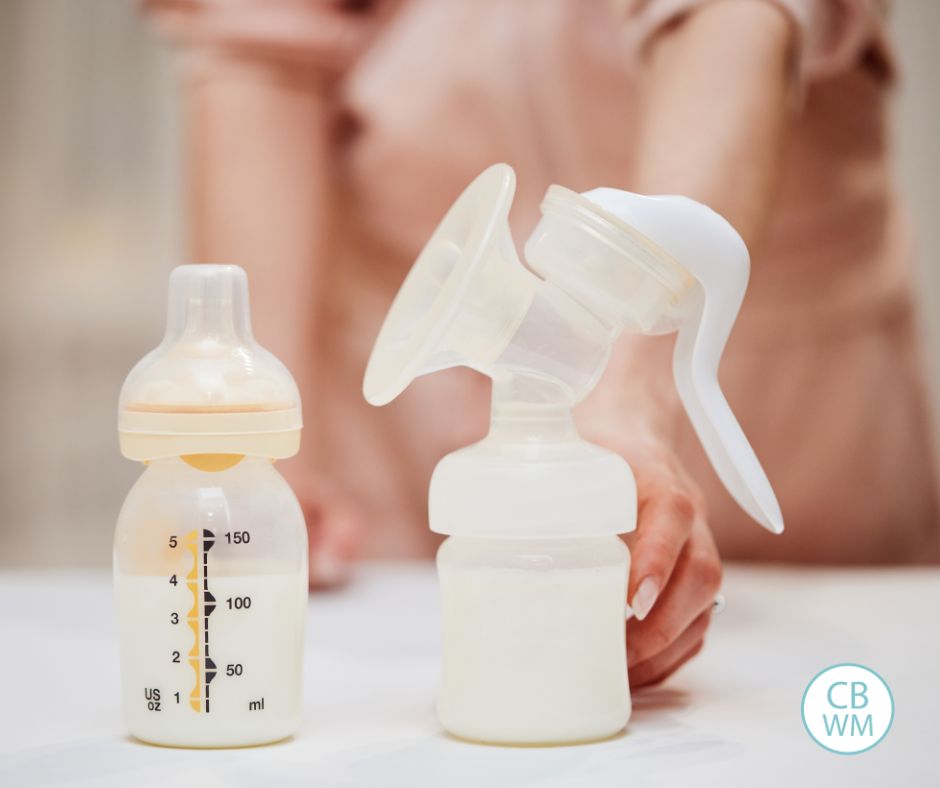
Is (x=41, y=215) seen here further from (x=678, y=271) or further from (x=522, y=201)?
(x=678, y=271)

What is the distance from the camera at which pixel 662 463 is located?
0.58 meters

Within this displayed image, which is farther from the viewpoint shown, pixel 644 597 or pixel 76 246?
pixel 76 246

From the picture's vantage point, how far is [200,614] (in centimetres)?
46

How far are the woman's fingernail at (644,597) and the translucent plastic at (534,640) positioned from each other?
23mm

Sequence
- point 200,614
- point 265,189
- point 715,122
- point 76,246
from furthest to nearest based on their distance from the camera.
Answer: point 76,246 < point 265,189 < point 715,122 < point 200,614

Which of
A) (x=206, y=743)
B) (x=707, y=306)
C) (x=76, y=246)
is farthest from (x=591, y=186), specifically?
(x=76, y=246)

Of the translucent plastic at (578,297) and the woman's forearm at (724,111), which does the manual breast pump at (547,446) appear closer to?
the translucent plastic at (578,297)

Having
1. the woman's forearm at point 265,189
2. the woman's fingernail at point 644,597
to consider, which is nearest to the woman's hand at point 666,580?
the woman's fingernail at point 644,597

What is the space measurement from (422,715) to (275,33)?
0.67 m

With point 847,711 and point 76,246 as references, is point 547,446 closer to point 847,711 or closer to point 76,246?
point 847,711

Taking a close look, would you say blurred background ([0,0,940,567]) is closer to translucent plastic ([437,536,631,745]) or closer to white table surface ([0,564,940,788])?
white table surface ([0,564,940,788])

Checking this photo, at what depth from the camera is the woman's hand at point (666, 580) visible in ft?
1.65

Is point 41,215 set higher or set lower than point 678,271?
higher

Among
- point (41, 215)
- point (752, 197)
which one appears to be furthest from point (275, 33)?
point (41, 215)
